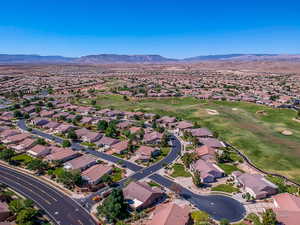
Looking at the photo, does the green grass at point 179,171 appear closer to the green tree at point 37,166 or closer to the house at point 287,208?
the house at point 287,208

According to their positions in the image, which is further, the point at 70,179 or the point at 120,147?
the point at 120,147

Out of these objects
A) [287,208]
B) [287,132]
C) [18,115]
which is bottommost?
[287,132]

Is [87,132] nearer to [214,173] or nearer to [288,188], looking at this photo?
[214,173]

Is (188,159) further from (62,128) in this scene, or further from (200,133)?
(62,128)

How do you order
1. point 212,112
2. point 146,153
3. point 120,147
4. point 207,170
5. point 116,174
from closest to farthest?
point 207,170
point 116,174
point 146,153
point 120,147
point 212,112

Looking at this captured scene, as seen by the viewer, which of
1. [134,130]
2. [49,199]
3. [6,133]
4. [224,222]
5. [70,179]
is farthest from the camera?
[134,130]

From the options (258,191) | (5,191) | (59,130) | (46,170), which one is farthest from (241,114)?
(5,191)

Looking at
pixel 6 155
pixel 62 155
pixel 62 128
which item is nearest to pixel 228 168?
pixel 62 155
